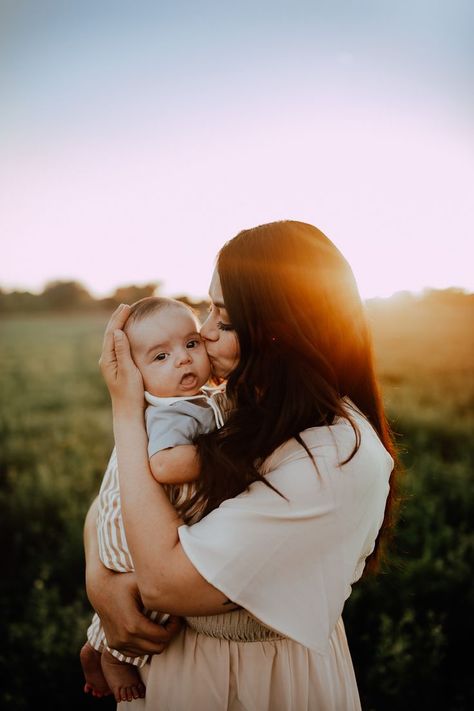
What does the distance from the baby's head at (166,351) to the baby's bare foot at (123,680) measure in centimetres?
109

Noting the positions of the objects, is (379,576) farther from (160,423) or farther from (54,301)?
(54,301)

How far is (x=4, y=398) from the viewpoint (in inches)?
545

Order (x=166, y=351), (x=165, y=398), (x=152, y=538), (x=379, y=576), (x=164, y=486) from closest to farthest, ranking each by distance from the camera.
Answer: (x=152, y=538), (x=164, y=486), (x=165, y=398), (x=166, y=351), (x=379, y=576)

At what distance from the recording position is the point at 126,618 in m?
1.82

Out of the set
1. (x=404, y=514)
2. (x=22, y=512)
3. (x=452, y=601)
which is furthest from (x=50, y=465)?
(x=452, y=601)

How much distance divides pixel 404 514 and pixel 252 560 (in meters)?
4.39

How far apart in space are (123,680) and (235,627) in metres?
0.62

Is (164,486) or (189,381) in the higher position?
(189,381)

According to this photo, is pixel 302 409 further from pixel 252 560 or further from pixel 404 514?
pixel 404 514

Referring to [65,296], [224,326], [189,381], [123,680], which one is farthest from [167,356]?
[65,296]

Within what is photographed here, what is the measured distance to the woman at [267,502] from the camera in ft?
5.05

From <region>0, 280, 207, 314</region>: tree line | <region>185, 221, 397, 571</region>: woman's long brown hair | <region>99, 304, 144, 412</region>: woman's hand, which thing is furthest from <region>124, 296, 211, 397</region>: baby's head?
<region>0, 280, 207, 314</region>: tree line

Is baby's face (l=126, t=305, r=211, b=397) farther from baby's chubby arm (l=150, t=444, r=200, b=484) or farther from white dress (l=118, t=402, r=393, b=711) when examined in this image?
white dress (l=118, t=402, r=393, b=711)

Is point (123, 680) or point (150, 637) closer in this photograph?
point (150, 637)
